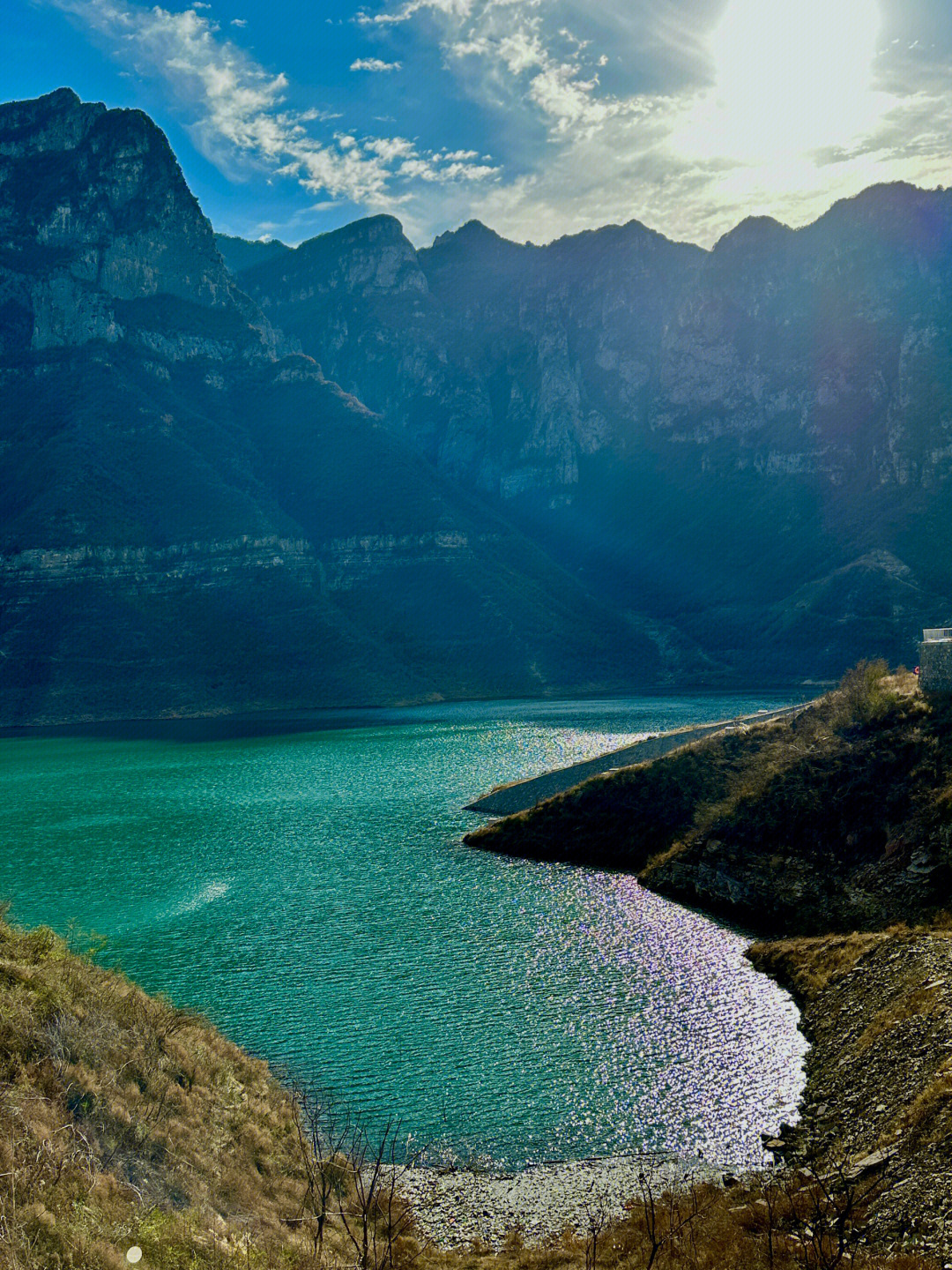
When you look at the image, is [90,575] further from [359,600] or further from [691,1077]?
[691,1077]

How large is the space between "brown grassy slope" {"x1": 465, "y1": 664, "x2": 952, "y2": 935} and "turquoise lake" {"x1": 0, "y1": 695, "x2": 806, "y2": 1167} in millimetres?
2400

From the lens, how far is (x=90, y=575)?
16612 centimetres

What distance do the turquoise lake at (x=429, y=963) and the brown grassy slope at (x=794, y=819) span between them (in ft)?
7.87

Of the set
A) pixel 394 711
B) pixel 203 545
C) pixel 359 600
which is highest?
pixel 203 545

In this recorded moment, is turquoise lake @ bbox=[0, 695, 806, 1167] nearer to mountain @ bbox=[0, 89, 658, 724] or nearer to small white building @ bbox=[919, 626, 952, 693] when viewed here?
small white building @ bbox=[919, 626, 952, 693]

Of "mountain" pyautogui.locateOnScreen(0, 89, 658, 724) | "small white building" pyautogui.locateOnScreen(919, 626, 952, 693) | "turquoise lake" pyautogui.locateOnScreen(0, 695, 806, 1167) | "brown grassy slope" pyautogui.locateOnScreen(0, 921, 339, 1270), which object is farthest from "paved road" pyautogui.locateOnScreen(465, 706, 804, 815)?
"mountain" pyautogui.locateOnScreen(0, 89, 658, 724)

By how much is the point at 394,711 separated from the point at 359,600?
48392 mm

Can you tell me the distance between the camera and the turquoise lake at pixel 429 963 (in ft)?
72.1

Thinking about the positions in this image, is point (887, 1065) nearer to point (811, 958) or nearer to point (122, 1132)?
point (811, 958)

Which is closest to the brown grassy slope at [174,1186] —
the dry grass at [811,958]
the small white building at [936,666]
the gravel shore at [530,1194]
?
the gravel shore at [530,1194]

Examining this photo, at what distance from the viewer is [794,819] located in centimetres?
3916

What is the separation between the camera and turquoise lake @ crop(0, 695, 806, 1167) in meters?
22.0

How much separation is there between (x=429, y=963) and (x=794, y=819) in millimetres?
16958

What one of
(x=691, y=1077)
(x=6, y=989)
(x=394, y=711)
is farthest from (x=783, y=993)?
(x=394, y=711)
